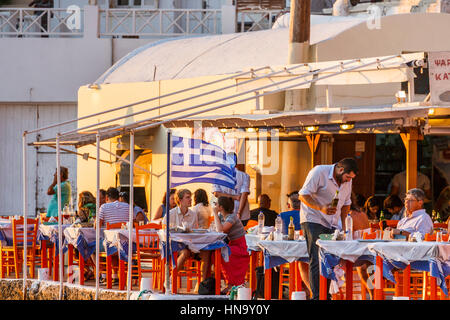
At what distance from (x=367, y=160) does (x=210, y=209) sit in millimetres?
6608

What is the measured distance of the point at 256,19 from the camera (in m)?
25.4

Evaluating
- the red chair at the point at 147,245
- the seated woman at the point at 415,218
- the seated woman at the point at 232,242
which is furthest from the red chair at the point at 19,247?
the seated woman at the point at 415,218

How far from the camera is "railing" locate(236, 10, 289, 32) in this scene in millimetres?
23469

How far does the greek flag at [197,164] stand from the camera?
11258 mm

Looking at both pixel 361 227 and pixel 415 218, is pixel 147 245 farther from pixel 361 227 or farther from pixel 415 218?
pixel 415 218

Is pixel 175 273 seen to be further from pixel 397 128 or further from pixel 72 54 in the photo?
pixel 72 54

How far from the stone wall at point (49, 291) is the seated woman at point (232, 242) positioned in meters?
1.26

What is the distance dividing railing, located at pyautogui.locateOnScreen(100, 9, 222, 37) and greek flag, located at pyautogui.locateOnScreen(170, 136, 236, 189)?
11.6 metres

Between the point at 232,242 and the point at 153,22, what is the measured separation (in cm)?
1379

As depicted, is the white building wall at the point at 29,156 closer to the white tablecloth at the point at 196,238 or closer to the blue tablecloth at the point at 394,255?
the white tablecloth at the point at 196,238

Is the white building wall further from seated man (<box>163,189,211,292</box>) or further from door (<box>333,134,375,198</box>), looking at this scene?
seated man (<box>163,189,211,292</box>)

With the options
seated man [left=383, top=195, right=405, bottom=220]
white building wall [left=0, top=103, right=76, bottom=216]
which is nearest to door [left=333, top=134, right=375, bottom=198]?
seated man [left=383, top=195, right=405, bottom=220]

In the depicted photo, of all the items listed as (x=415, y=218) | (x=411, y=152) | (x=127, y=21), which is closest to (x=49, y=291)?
(x=415, y=218)
